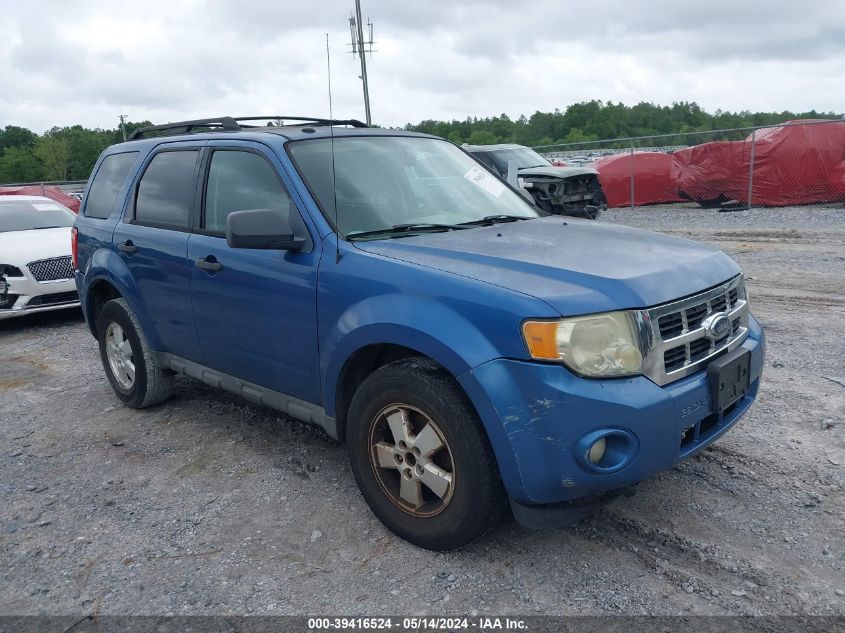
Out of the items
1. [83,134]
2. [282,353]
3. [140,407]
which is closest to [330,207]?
[282,353]

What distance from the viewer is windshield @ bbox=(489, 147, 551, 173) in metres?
14.4

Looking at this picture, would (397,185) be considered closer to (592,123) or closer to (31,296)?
(31,296)

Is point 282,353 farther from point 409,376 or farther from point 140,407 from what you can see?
point 140,407

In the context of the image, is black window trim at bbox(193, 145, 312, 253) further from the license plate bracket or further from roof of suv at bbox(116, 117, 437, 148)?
the license plate bracket

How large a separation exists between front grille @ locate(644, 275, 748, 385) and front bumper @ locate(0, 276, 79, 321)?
23.9 feet

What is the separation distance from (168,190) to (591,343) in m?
3.08

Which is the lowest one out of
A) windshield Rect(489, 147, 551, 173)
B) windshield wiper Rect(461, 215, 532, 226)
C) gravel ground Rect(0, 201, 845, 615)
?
gravel ground Rect(0, 201, 845, 615)

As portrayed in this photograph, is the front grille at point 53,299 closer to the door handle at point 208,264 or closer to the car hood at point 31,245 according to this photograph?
the car hood at point 31,245

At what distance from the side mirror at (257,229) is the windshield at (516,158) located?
11.3m

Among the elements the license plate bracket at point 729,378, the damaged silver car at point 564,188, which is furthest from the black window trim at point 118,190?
the damaged silver car at point 564,188

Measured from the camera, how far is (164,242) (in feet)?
14.6

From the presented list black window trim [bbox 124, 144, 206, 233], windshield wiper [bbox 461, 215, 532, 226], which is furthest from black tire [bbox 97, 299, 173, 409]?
windshield wiper [bbox 461, 215, 532, 226]

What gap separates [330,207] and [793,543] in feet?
8.44

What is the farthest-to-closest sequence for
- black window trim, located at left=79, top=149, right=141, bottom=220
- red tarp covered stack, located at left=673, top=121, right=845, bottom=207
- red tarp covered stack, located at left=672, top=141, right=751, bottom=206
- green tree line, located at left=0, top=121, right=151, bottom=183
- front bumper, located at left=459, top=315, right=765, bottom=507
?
green tree line, located at left=0, top=121, right=151, bottom=183 < red tarp covered stack, located at left=672, top=141, right=751, bottom=206 < red tarp covered stack, located at left=673, top=121, right=845, bottom=207 < black window trim, located at left=79, top=149, right=141, bottom=220 < front bumper, located at left=459, top=315, right=765, bottom=507
